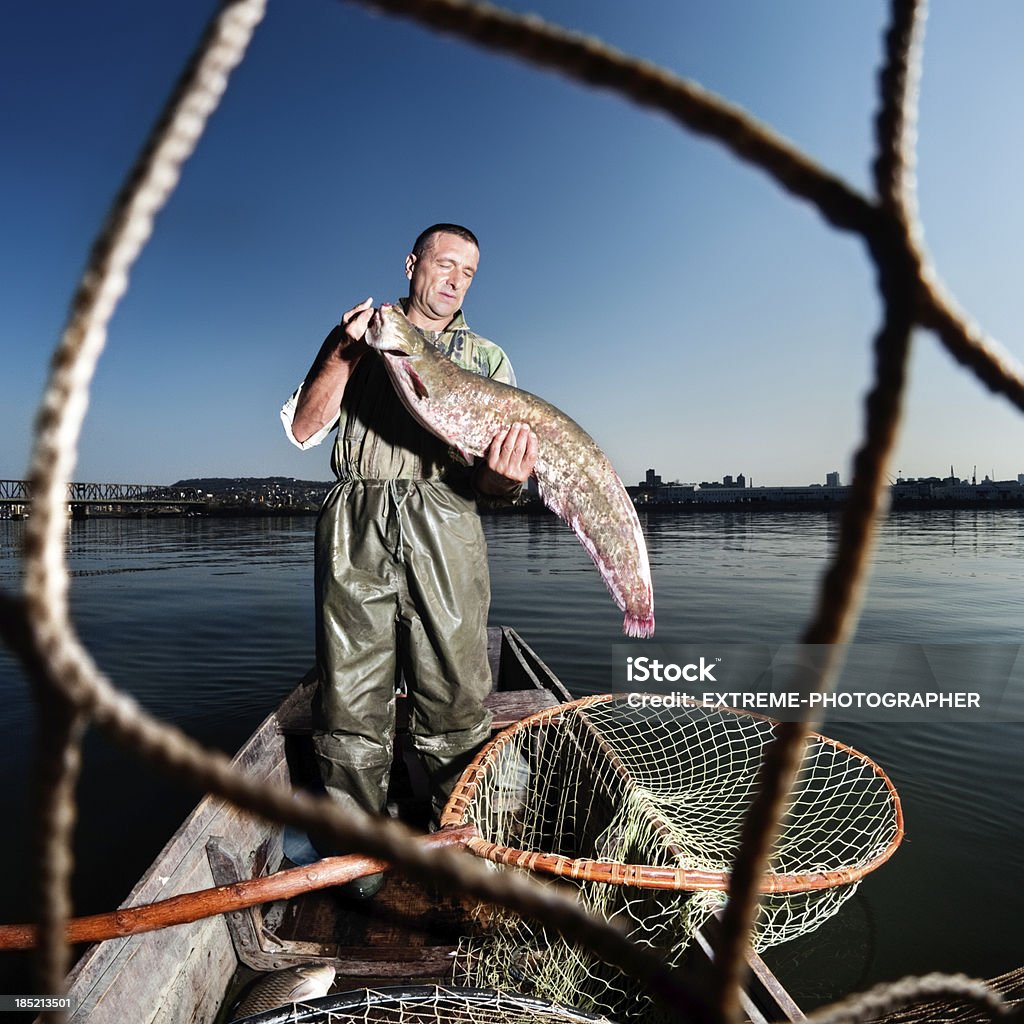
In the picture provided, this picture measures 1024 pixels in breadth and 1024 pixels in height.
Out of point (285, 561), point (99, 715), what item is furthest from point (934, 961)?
point (285, 561)

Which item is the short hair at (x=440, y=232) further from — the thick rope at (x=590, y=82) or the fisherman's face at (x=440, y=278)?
the thick rope at (x=590, y=82)

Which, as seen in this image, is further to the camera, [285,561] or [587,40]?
[285,561]

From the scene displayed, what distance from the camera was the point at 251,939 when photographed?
9.05 ft

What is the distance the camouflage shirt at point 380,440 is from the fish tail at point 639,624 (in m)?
1.43

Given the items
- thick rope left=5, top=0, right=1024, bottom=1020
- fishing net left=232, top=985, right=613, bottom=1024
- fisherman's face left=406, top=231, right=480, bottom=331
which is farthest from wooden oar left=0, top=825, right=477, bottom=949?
fisherman's face left=406, top=231, right=480, bottom=331

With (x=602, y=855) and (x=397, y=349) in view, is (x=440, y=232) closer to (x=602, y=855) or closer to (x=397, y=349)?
(x=397, y=349)

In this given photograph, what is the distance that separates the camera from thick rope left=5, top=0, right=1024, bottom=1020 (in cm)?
45

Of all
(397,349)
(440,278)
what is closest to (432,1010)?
(397,349)

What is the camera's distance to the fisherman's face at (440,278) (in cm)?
353

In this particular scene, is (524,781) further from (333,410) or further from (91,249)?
(91,249)

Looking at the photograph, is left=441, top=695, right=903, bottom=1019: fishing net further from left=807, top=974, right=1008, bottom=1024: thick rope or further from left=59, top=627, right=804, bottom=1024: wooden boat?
left=807, top=974, right=1008, bottom=1024: thick rope

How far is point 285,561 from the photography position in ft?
89.1

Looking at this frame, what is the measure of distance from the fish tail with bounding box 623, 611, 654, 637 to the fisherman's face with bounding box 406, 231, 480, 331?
2.20 meters

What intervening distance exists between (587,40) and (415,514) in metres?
2.84
